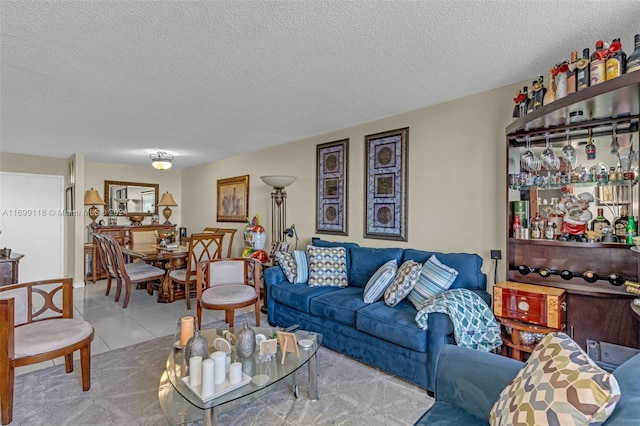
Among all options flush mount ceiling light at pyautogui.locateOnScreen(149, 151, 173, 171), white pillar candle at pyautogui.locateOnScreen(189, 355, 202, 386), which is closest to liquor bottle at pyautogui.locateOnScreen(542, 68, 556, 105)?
white pillar candle at pyautogui.locateOnScreen(189, 355, 202, 386)

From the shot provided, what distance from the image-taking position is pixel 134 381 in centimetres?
240

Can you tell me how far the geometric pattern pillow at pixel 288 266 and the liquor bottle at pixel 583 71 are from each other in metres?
2.76

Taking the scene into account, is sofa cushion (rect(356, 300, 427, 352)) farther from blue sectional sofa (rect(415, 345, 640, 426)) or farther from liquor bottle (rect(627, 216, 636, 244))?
liquor bottle (rect(627, 216, 636, 244))

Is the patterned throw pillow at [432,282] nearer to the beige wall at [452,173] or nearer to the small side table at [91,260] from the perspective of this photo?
the beige wall at [452,173]

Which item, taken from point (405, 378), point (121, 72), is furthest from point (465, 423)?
point (121, 72)

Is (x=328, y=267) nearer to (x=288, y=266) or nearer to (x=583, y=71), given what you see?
(x=288, y=266)

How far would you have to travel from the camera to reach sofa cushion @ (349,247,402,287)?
126 inches

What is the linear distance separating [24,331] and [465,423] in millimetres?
2696

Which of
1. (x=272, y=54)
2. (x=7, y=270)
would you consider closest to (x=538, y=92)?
(x=272, y=54)

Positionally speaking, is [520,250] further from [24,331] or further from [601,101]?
[24,331]

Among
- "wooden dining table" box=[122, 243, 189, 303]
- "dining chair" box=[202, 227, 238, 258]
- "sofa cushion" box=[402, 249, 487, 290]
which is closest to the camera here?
"sofa cushion" box=[402, 249, 487, 290]

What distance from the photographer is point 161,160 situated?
5137 millimetres

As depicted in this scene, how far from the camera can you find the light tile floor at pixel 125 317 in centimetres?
313

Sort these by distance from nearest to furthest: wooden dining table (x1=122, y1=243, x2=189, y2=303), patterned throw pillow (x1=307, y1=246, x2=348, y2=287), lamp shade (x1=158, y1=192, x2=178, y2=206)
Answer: patterned throw pillow (x1=307, y1=246, x2=348, y2=287) → wooden dining table (x1=122, y1=243, x2=189, y2=303) → lamp shade (x1=158, y1=192, x2=178, y2=206)
